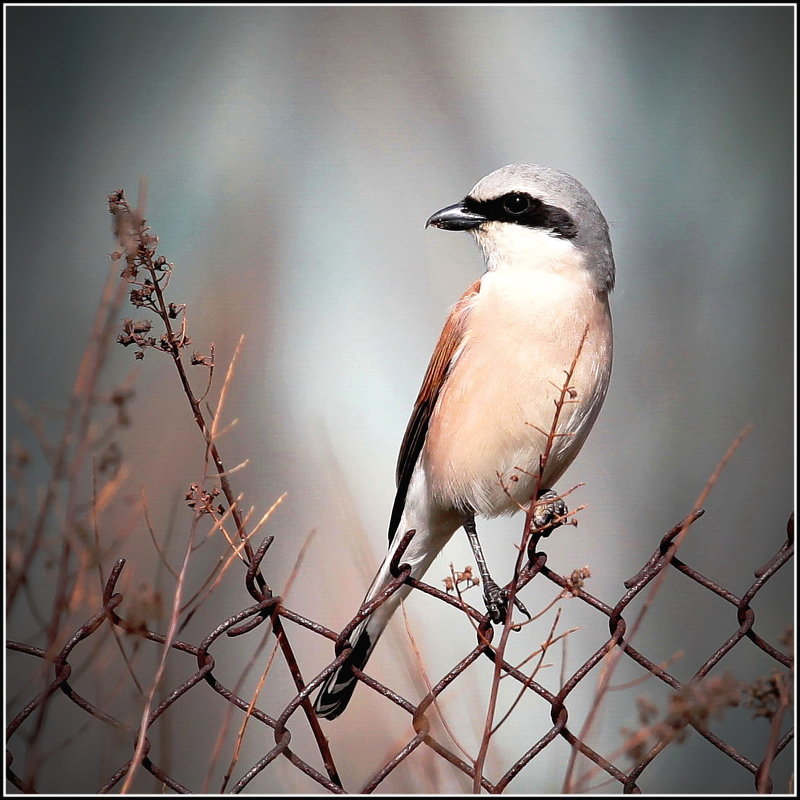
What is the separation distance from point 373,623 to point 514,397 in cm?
51

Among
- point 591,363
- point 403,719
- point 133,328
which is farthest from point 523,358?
point 403,719

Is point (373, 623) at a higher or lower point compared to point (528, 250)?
lower

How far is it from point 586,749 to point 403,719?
5.66 feet

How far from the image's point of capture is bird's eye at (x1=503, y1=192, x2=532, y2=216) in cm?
173

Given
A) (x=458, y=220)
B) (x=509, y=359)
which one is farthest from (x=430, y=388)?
(x=458, y=220)

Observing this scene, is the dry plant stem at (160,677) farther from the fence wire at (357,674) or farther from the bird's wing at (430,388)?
the bird's wing at (430,388)

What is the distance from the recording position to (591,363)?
5.27 feet

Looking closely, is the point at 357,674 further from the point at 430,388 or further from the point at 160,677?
the point at 430,388

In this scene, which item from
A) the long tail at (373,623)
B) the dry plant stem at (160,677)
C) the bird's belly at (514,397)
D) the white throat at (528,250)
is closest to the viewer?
the dry plant stem at (160,677)

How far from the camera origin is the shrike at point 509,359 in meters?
1.59

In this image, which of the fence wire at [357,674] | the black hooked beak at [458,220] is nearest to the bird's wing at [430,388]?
the black hooked beak at [458,220]

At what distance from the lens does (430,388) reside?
1820 mm

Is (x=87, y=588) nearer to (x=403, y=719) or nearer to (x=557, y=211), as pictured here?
(x=557, y=211)

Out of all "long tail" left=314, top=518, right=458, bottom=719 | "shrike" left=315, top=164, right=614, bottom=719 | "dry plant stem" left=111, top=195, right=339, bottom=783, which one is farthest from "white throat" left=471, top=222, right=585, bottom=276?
"dry plant stem" left=111, top=195, right=339, bottom=783
